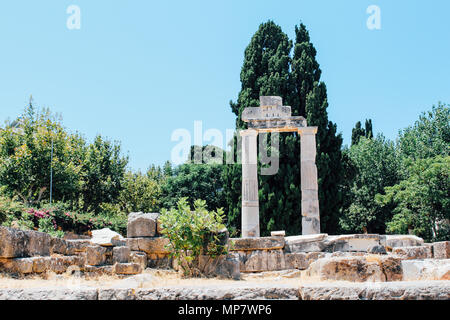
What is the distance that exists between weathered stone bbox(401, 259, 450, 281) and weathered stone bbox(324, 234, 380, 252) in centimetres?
448

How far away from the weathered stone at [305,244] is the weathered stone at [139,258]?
4.19m

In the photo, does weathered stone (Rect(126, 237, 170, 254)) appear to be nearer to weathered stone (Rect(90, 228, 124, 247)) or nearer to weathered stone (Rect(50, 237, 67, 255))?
weathered stone (Rect(90, 228, 124, 247))

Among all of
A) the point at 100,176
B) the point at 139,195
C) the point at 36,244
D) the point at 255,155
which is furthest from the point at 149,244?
the point at 139,195

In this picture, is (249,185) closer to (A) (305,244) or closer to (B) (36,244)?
(A) (305,244)

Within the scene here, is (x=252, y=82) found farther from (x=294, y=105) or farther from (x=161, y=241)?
(x=161, y=241)

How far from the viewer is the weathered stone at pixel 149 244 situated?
11.0m

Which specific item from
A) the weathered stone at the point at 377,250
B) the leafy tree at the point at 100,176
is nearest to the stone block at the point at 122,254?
the weathered stone at the point at 377,250

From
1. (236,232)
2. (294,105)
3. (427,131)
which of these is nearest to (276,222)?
(236,232)

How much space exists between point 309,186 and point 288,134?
27.7ft
